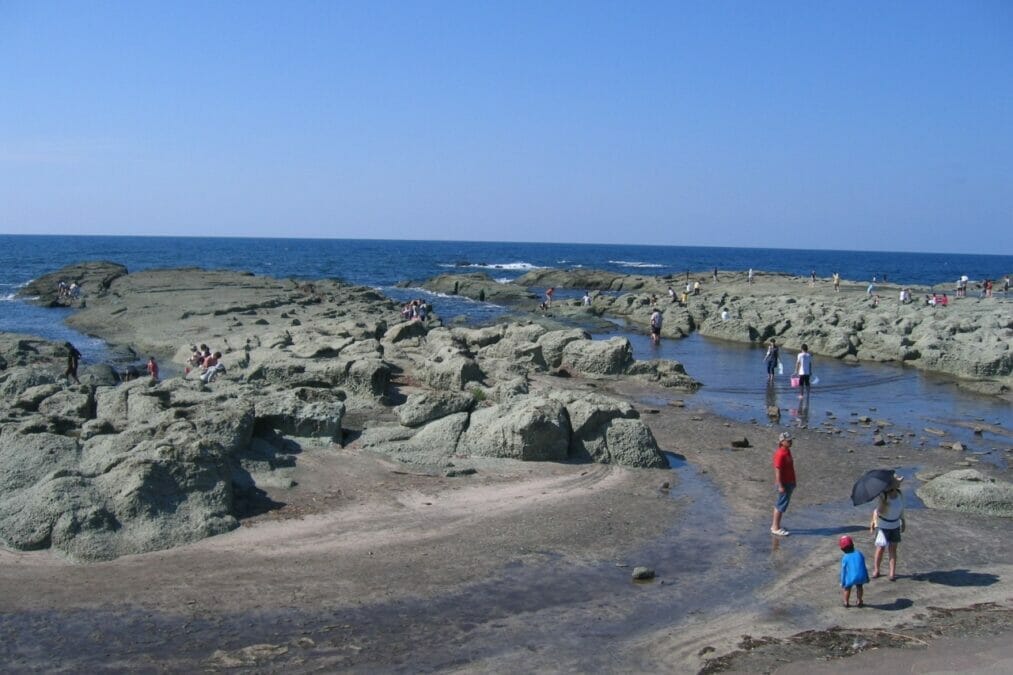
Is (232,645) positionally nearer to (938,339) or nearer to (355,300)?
(938,339)

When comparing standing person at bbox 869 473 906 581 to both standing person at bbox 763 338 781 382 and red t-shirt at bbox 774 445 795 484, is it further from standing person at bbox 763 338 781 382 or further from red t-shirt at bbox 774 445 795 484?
standing person at bbox 763 338 781 382

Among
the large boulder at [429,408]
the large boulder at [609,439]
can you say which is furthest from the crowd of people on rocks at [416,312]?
the large boulder at [609,439]

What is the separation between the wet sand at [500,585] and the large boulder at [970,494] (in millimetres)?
429

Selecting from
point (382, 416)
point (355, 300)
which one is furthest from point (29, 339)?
point (355, 300)

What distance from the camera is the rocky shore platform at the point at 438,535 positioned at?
9703 mm

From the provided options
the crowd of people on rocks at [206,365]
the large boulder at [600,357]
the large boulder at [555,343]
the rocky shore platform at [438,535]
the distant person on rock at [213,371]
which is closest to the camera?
the rocky shore platform at [438,535]

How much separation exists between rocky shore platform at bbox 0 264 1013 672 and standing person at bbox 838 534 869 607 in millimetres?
259

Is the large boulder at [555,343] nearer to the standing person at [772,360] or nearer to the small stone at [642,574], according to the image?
the standing person at [772,360]

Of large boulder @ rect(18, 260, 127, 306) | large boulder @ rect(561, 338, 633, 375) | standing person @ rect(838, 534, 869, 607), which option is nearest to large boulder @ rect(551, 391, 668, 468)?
standing person @ rect(838, 534, 869, 607)

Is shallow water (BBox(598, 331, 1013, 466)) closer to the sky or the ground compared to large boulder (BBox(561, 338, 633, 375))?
closer to the ground

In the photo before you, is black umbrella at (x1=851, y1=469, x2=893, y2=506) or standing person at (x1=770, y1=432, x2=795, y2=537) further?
standing person at (x1=770, y1=432, x2=795, y2=537)

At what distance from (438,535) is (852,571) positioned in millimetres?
5858

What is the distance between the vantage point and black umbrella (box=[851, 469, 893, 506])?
11.2 m

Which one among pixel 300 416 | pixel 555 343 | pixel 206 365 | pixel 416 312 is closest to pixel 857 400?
pixel 555 343
